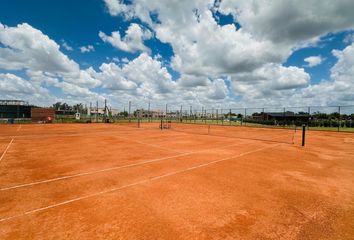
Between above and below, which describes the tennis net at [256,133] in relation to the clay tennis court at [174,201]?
above

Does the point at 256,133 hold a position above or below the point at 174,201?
above

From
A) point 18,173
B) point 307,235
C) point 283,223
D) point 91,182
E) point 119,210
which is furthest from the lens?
point 18,173

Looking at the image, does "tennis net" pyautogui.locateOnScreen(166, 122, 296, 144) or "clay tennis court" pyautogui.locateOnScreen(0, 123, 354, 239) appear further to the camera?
"tennis net" pyautogui.locateOnScreen(166, 122, 296, 144)

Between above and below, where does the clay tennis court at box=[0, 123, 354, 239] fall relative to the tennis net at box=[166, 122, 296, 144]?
Result: below

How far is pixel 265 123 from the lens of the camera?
Result: 3853 centimetres

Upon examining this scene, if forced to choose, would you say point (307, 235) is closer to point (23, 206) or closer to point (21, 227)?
point (21, 227)

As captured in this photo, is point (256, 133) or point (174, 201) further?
point (256, 133)

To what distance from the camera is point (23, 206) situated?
380cm

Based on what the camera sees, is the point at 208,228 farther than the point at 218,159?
No

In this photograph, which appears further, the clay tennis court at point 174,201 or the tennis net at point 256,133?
the tennis net at point 256,133

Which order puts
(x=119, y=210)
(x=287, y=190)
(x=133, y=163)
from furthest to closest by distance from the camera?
(x=133, y=163)
(x=287, y=190)
(x=119, y=210)

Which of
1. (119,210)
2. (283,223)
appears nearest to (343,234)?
(283,223)

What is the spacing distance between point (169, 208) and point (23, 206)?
2939 mm

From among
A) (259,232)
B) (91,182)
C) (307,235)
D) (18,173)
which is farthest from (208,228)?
(18,173)
